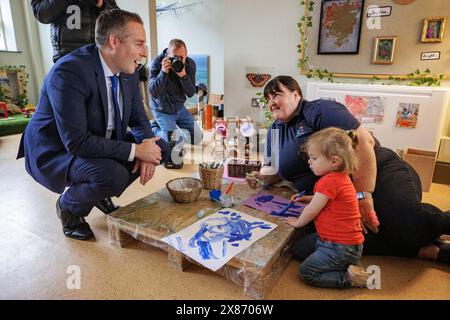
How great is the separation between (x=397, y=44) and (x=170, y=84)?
5.47 ft

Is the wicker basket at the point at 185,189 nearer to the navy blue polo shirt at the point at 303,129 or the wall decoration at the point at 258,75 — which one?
the navy blue polo shirt at the point at 303,129

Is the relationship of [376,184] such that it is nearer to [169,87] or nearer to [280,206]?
[280,206]

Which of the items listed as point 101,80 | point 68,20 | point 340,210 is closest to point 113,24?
point 101,80

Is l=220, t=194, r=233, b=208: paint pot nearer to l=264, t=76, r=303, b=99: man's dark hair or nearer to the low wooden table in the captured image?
the low wooden table

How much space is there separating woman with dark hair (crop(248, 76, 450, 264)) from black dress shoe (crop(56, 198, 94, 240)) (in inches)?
36.1

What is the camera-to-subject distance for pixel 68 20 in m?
1.63

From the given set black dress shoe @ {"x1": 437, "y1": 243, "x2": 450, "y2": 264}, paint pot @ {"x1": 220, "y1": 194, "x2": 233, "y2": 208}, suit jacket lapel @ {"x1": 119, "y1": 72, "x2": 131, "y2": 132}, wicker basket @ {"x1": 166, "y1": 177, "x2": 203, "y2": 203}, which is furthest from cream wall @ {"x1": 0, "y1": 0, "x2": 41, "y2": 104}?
black dress shoe @ {"x1": 437, "y1": 243, "x2": 450, "y2": 264}

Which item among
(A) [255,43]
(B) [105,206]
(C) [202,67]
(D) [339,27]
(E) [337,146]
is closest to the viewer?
(E) [337,146]

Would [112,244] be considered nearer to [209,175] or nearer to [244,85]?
[209,175]

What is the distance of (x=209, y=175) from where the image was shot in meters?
1.54

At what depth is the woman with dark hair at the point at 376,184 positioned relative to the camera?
4.00ft

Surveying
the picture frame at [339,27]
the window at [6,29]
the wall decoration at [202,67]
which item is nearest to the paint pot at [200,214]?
the picture frame at [339,27]

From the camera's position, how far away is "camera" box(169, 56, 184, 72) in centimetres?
238

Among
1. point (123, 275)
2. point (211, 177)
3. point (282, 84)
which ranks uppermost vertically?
point (282, 84)
